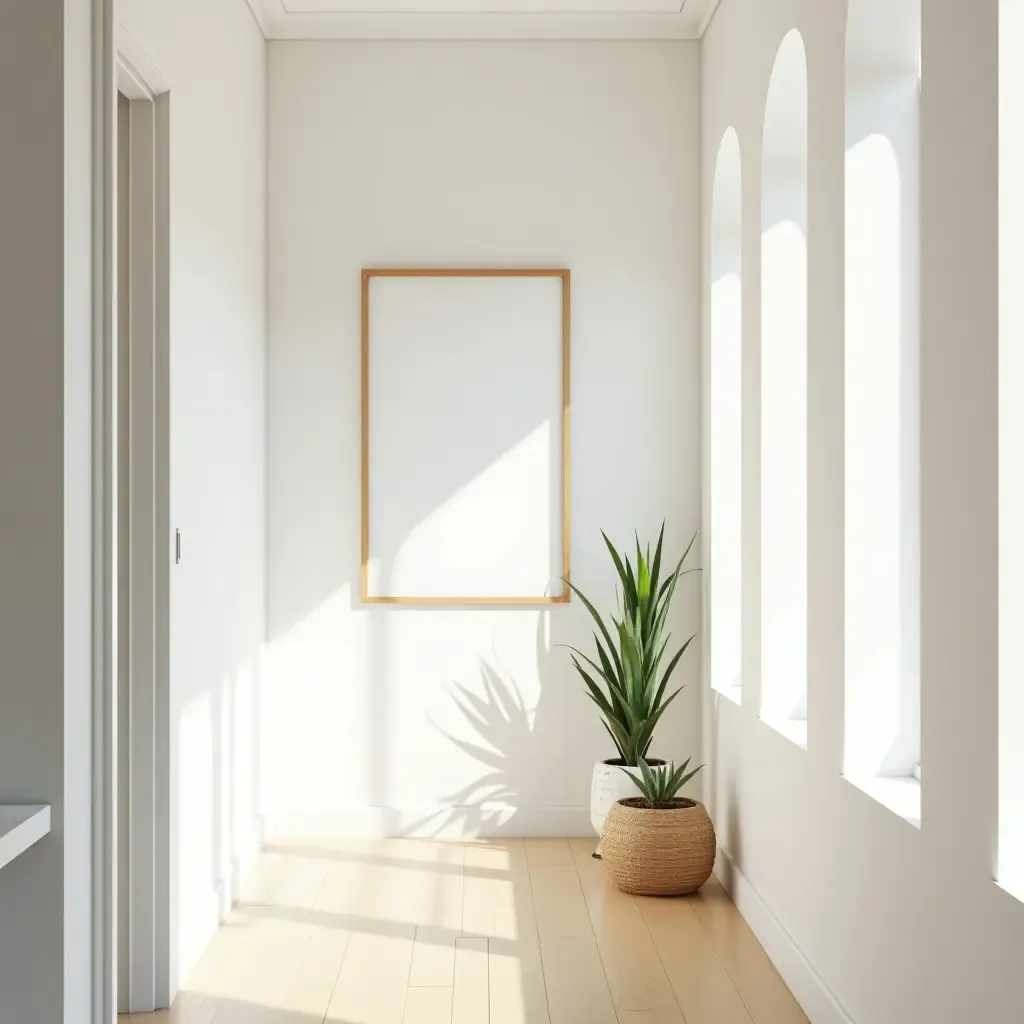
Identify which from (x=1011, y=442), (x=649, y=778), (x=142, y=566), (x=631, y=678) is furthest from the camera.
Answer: (x=631, y=678)

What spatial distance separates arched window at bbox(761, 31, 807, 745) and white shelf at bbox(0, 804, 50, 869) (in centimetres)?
198

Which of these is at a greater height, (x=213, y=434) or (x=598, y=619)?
(x=213, y=434)

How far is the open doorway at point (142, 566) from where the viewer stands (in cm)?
291

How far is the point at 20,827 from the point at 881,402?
6.08 feet

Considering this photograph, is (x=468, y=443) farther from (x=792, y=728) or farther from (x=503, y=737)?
(x=792, y=728)

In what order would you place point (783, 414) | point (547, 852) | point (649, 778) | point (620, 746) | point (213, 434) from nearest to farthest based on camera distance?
1. point (783, 414)
2. point (213, 434)
3. point (649, 778)
4. point (620, 746)
5. point (547, 852)

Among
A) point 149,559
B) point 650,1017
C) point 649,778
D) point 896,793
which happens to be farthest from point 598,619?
point 896,793

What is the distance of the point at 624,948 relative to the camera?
3.25m

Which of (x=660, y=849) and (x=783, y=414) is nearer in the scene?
(x=783, y=414)

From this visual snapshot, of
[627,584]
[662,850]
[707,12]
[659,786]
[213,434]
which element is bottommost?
[662,850]

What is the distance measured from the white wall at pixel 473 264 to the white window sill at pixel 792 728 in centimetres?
117

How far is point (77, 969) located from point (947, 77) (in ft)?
6.56

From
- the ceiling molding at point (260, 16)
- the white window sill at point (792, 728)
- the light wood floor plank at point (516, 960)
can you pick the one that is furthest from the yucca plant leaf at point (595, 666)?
the ceiling molding at point (260, 16)

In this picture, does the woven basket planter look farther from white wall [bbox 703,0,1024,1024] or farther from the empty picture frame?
the empty picture frame
